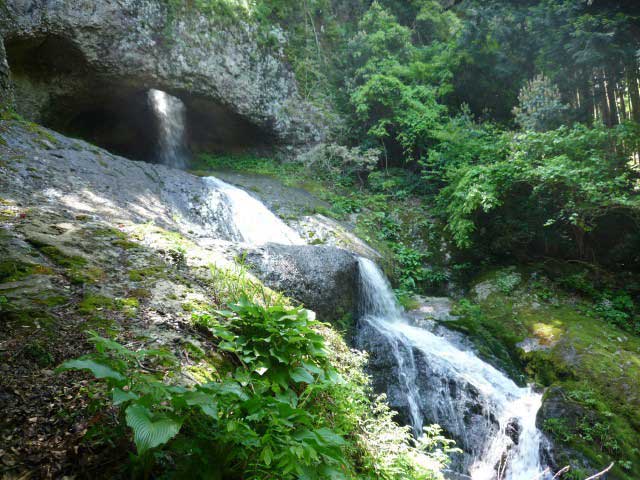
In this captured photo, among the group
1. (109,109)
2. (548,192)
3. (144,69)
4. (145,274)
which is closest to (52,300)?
(145,274)

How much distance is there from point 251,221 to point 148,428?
6.87 metres

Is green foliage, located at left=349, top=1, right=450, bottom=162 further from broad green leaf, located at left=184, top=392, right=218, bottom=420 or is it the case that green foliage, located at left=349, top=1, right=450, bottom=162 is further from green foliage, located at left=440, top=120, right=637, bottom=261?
broad green leaf, located at left=184, top=392, right=218, bottom=420

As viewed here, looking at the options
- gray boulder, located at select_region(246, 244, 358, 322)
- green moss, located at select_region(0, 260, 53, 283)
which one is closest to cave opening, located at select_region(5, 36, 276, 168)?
gray boulder, located at select_region(246, 244, 358, 322)

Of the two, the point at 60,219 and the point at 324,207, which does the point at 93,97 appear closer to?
the point at 324,207

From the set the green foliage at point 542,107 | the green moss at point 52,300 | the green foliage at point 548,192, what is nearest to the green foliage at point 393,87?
the green foliage at point 548,192

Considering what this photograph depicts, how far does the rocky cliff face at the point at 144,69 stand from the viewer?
26.4 feet

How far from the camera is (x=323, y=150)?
11570mm

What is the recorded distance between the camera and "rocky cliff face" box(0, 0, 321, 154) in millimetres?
8047

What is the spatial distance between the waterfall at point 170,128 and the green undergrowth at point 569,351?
9.79m

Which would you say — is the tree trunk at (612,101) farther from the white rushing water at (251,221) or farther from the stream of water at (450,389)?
the white rushing water at (251,221)

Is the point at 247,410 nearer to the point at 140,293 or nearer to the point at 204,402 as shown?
the point at 204,402

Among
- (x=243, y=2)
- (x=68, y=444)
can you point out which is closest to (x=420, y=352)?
(x=68, y=444)

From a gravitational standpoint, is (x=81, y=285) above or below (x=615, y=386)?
above

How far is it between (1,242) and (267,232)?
527 cm
